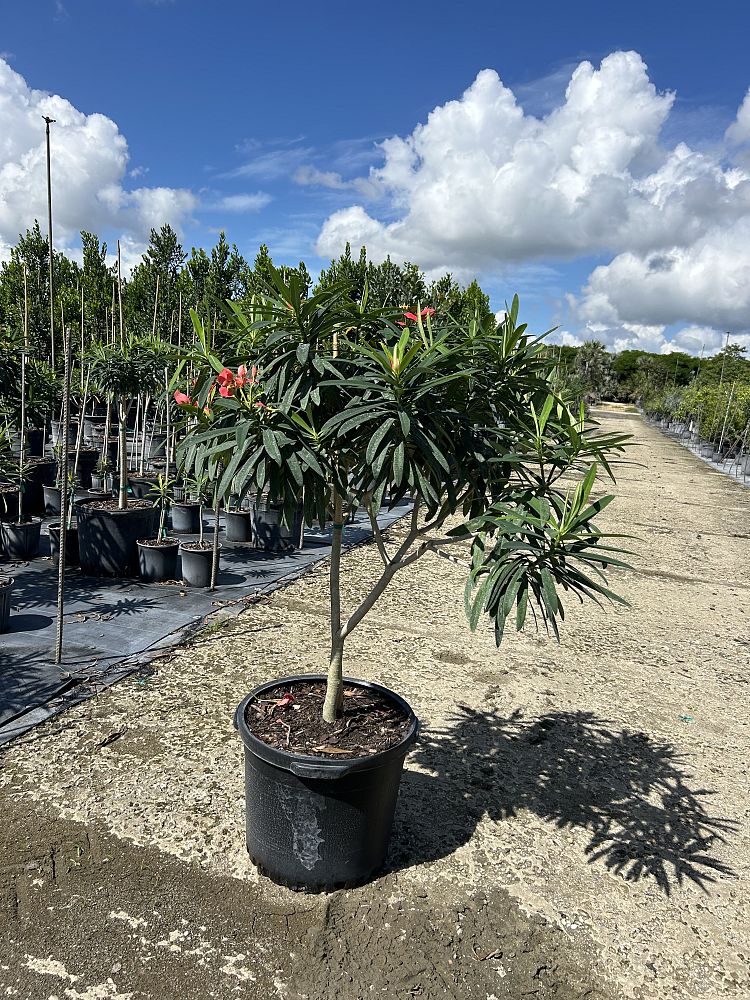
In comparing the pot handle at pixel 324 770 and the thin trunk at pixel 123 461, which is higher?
the thin trunk at pixel 123 461

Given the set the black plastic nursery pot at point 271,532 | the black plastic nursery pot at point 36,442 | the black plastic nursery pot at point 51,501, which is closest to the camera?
the black plastic nursery pot at point 271,532

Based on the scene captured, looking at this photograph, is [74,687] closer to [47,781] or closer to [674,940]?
[47,781]

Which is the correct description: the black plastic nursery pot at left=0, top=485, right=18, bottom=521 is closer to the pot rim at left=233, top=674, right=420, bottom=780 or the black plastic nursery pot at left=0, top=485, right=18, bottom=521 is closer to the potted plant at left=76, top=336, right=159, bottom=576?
the potted plant at left=76, top=336, right=159, bottom=576

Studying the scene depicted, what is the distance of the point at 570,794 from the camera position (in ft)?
10.3

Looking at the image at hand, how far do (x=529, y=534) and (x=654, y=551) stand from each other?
758 centimetres

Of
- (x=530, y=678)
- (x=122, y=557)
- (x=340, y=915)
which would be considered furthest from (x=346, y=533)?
(x=340, y=915)

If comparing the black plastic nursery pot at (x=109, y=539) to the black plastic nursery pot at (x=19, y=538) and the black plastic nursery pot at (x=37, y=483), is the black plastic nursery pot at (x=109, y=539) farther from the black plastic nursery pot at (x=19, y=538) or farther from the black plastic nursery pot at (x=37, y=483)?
the black plastic nursery pot at (x=37, y=483)

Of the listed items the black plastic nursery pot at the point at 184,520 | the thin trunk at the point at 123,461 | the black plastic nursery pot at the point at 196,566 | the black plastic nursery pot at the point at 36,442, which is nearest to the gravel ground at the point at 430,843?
the black plastic nursery pot at the point at 196,566

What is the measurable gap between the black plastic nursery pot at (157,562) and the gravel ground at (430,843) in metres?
1.23

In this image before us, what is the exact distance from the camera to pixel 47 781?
2.89 metres

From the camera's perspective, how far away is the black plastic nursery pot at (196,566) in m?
5.62

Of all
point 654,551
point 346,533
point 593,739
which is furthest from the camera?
point 654,551

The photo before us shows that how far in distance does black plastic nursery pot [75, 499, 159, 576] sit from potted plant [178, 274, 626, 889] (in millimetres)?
3544

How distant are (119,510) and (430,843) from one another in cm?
420
